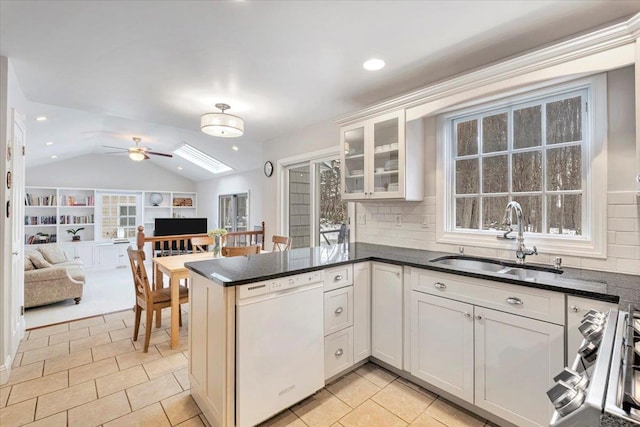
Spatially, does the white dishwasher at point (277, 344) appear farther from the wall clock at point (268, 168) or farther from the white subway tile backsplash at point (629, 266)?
the wall clock at point (268, 168)

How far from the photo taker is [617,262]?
6.07 ft

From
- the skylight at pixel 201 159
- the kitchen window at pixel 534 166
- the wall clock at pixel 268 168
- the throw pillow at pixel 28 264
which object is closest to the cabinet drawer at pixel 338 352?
the kitchen window at pixel 534 166

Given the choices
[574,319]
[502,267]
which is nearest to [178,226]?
[502,267]

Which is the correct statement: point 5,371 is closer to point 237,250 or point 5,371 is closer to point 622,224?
point 237,250

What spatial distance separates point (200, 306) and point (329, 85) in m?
2.21

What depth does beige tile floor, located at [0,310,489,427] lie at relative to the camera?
1.90 m

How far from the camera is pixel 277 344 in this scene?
183 centimetres

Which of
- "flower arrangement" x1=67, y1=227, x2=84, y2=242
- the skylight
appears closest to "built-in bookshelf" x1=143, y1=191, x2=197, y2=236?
"flower arrangement" x1=67, y1=227, x2=84, y2=242

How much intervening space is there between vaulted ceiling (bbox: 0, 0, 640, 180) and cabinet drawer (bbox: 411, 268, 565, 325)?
1.64 metres

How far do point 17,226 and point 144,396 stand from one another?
2091mm

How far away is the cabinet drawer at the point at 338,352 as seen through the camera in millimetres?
A: 2168

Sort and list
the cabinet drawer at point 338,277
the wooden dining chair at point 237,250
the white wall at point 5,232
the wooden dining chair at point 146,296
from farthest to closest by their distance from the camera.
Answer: the wooden dining chair at point 237,250 < the wooden dining chair at point 146,296 < the white wall at point 5,232 < the cabinet drawer at point 338,277

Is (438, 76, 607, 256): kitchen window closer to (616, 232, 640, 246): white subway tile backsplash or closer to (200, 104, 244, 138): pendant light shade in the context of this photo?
(616, 232, 640, 246): white subway tile backsplash

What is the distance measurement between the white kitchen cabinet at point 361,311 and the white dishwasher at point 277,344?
391 mm
